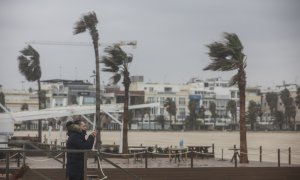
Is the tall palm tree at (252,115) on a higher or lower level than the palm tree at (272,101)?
lower

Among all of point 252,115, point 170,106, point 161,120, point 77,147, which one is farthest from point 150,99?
point 77,147

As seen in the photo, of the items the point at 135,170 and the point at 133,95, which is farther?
the point at 133,95

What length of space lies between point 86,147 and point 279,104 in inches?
5327

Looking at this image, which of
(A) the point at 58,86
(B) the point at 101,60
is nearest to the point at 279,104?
(A) the point at 58,86

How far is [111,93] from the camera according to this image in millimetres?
146500

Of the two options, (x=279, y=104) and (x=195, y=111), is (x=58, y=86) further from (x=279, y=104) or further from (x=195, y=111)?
(x=279, y=104)

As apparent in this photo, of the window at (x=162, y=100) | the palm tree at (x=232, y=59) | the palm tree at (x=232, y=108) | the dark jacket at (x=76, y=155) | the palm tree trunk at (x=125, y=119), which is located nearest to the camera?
the dark jacket at (x=76, y=155)

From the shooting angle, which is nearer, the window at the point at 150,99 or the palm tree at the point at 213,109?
the palm tree at the point at 213,109

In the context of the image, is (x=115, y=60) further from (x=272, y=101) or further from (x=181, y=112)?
(x=181, y=112)

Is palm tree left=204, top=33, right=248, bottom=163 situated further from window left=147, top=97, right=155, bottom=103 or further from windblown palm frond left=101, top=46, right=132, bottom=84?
window left=147, top=97, right=155, bottom=103

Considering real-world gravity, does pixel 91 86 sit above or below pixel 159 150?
Answer: above

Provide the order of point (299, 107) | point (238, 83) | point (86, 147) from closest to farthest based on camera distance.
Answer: point (86, 147), point (238, 83), point (299, 107)

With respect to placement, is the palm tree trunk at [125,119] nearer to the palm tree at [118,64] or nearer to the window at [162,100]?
the palm tree at [118,64]

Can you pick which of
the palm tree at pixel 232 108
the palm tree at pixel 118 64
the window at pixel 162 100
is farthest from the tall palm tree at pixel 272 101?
the palm tree at pixel 118 64
